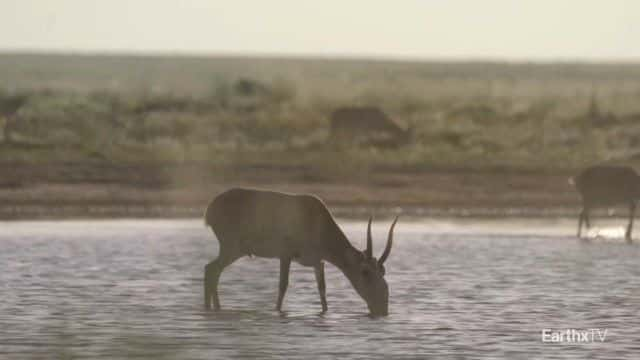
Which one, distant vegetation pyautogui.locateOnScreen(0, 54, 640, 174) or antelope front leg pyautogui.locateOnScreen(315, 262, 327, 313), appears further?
distant vegetation pyautogui.locateOnScreen(0, 54, 640, 174)

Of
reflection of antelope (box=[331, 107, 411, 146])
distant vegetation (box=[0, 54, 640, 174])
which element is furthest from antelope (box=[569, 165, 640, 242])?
reflection of antelope (box=[331, 107, 411, 146])

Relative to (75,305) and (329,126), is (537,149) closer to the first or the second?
(329,126)

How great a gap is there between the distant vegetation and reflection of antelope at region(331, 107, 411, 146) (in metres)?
0.40

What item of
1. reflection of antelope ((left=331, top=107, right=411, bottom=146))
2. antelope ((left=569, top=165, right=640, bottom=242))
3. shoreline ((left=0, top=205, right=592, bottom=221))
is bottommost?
shoreline ((left=0, top=205, right=592, bottom=221))

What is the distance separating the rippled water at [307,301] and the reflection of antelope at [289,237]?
386 mm

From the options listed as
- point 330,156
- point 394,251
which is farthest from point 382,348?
point 330,156

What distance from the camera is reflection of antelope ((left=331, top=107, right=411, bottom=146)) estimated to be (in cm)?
5656

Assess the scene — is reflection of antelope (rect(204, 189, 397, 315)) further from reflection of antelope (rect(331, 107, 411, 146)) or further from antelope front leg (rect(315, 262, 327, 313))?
reflection of antelope (rect(331, 107, 411, 146))

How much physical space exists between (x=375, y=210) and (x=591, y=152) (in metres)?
15.9

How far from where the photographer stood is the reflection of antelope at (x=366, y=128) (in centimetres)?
5656

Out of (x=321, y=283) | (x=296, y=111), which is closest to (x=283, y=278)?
(x=321, y=283)

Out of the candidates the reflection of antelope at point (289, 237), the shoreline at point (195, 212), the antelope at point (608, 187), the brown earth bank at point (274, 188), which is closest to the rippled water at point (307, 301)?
the reflection of antelope at point (289, 237)

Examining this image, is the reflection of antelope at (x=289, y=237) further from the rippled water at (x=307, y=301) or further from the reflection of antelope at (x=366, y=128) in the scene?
the reflection of antelope at (x=366, y=128)

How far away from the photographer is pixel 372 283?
21594 mm
